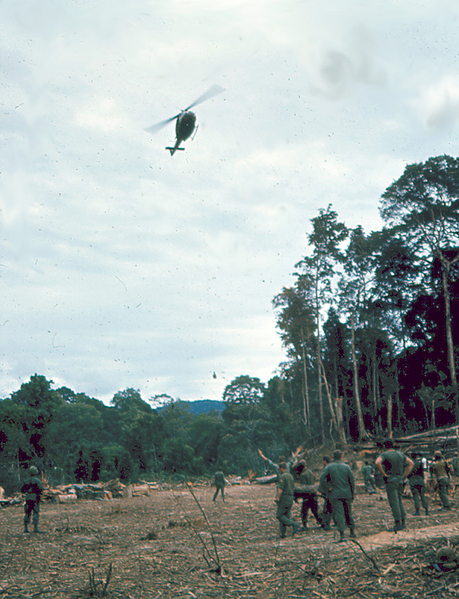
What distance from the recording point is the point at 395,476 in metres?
10.3

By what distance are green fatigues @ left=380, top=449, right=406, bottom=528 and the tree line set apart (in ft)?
74.1

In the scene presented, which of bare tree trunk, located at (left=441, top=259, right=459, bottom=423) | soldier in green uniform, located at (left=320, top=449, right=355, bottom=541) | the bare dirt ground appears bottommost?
the bare dirt ground

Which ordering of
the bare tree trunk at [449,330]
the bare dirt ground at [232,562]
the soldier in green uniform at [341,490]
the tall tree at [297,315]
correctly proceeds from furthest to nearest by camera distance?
the tall tree at [297,315]
the bare tree trunk at [449,330]
the soldier in green uniform at [341,490]
the bare dirt ground at [232,562]

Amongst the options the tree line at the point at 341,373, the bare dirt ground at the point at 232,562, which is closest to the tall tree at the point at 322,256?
the tree line at the point at 341,373

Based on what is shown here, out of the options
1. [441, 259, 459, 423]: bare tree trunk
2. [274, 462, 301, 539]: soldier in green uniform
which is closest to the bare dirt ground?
[274, 462, 301, 539]: soldier in green uniform

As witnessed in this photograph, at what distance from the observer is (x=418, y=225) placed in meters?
38.5

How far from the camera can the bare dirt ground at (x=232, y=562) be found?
20.4 feet

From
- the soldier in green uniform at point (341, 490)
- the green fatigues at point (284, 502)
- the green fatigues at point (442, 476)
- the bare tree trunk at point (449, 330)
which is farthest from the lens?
the bare tree trunk at point (449, 330)

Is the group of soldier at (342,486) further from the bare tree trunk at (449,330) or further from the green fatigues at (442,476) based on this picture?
the bare tree trunk at (449,330)

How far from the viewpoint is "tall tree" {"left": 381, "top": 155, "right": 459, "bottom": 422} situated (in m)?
36.6

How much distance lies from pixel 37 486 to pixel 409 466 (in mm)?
9727

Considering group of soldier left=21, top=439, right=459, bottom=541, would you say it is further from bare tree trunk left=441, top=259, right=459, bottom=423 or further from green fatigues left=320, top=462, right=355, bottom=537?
bare tree trunk left=441, top=259, right=459, bottom=423

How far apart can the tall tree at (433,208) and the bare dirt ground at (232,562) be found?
1039 inches

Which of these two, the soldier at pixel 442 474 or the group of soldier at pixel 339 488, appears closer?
the group of soldier at pixel 339 488
